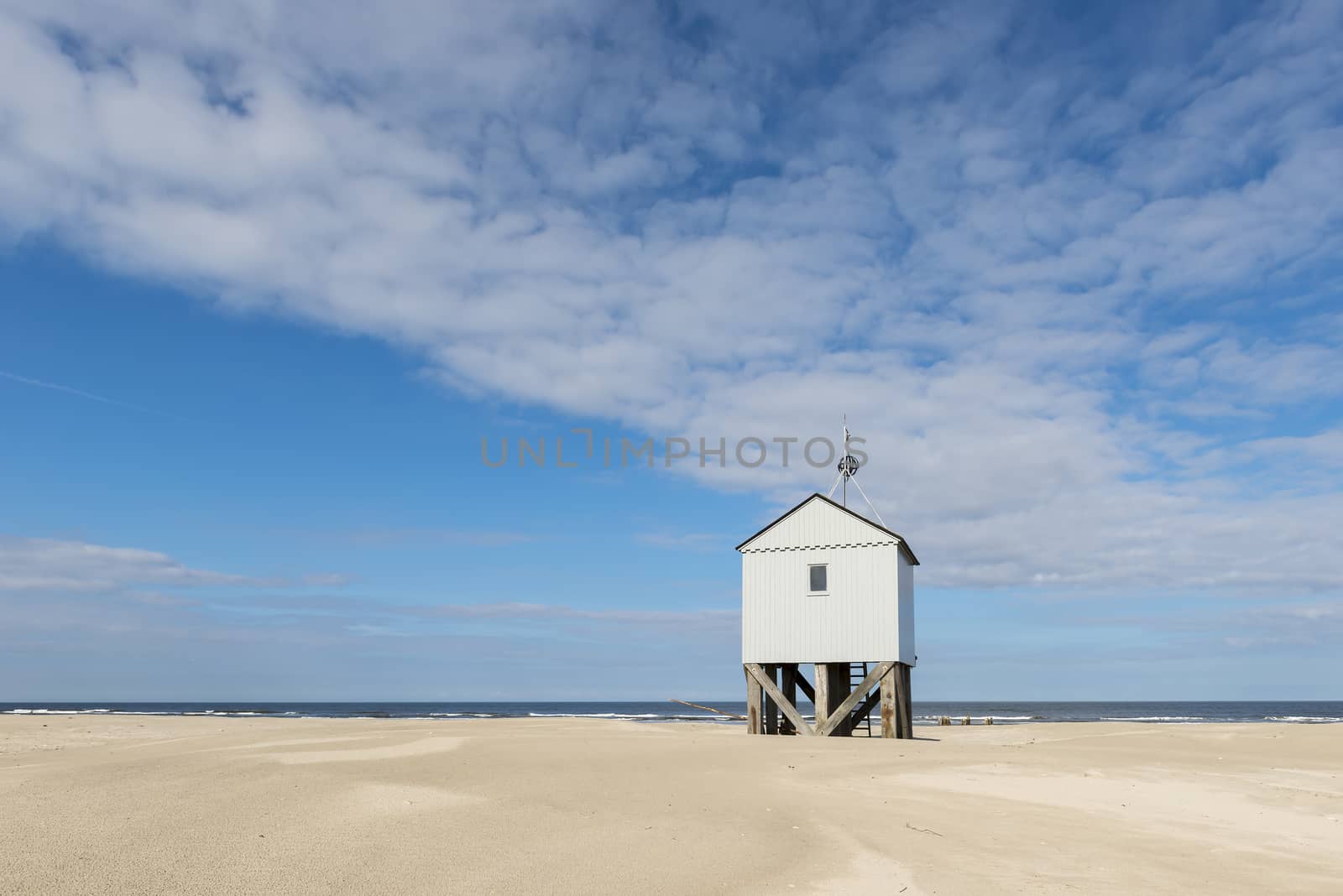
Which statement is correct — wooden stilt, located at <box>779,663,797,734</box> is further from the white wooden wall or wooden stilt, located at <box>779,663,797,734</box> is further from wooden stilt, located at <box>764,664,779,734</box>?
the white wooden wall

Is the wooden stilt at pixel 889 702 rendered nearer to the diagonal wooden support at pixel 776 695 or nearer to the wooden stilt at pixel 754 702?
the diagonal wooden support at pixel 776 695

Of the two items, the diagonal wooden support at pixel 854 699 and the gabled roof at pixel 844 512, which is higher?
the gabled roof at pixel 844 512

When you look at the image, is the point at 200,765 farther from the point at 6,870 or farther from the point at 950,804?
the point at 950,804

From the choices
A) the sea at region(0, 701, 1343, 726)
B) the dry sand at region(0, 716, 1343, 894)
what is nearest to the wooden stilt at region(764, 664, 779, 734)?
the dry sand at region(0, 716, 1343, 894)

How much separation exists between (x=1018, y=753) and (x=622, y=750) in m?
7.64

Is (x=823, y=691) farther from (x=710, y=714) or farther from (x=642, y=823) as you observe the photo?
(x=710, y=714)

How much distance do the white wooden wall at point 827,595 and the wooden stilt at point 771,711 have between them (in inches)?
46.1

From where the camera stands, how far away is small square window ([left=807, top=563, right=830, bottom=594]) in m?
23.1

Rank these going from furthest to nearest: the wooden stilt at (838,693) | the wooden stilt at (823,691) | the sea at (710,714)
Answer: the sea at (710,714), the wooden stilt at (838,693), the wooden stilt at (823,691)

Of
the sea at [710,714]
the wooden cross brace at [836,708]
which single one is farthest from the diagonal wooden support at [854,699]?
the sea at [710,714]

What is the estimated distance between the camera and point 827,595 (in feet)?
75.2

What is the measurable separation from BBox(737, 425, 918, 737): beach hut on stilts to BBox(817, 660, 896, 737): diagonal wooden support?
22 mm

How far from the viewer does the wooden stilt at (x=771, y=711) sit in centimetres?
2467

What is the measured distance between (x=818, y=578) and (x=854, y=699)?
125 inches
